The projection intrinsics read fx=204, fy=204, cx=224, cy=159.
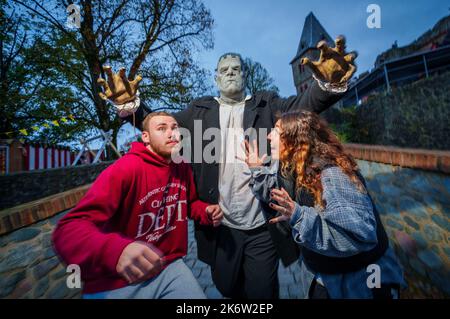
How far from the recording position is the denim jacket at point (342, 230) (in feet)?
3.80

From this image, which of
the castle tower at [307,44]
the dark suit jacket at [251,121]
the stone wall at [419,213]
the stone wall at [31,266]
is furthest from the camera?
the castle tower at [307,44]

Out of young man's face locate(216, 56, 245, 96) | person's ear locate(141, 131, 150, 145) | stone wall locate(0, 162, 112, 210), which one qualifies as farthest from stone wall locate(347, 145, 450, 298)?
stone wall locate(0, 162, 112, 210)

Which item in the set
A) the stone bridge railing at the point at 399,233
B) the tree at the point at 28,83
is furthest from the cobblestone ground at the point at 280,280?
the tree at the point at 28,83

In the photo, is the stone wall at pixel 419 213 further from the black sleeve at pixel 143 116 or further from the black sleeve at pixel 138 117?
the black sleeve at pixel 138 117

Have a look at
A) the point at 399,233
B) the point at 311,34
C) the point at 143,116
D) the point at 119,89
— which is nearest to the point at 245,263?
the point at 143,116

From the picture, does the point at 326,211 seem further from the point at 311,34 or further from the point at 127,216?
the point at 311,34

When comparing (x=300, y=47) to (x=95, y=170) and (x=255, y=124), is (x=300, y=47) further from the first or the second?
(x=255, y=124)

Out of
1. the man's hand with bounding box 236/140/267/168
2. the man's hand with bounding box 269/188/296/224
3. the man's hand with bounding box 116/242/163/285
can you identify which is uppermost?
the man's hand with bounding box 236/140/267/168

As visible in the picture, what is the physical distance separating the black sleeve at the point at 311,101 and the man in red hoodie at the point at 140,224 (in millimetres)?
1099

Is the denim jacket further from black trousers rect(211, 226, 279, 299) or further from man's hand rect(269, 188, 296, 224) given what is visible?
black trousers rect(211, 226, 279, 299)

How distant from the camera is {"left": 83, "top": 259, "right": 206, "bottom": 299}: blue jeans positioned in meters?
1.27

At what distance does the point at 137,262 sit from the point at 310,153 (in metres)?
1.30

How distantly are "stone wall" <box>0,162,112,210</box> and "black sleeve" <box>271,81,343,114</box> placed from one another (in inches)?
264
